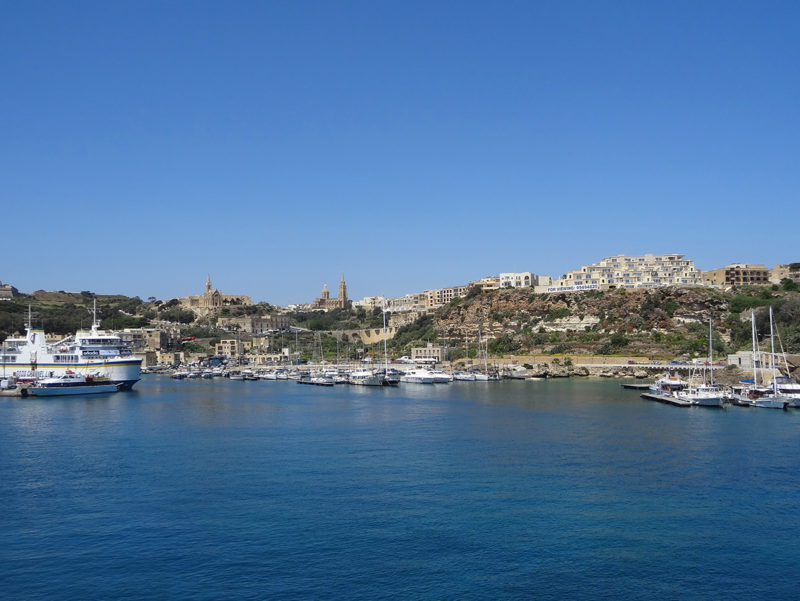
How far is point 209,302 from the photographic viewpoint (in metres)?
163

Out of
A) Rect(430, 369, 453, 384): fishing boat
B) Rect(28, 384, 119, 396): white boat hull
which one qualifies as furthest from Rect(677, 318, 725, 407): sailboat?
Rect(28, 384, 119, 396): white boat hull

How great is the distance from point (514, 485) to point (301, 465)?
7.81 meters

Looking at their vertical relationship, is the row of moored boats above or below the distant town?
below

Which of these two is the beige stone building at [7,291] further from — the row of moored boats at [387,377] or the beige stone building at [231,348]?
the row of moored boats at [387,377]

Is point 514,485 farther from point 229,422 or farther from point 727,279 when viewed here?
point 727,279

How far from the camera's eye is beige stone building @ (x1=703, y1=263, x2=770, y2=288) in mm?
95431

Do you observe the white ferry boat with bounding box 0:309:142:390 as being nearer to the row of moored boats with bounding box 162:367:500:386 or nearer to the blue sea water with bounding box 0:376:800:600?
the row of moored boats with bounding box 162:367:500:386

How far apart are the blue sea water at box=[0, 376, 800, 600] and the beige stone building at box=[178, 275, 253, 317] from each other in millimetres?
125375

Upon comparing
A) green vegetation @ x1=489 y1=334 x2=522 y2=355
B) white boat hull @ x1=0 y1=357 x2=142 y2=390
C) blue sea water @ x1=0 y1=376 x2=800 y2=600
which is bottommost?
blue sea water @ x1=0 y1=376 x2=800 y2=600

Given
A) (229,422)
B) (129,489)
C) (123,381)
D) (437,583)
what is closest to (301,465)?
(129,489)

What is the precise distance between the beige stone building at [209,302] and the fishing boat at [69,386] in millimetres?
100006

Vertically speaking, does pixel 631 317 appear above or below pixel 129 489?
above

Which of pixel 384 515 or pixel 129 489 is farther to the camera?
pixel 129 489

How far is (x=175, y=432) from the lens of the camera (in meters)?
34.8
